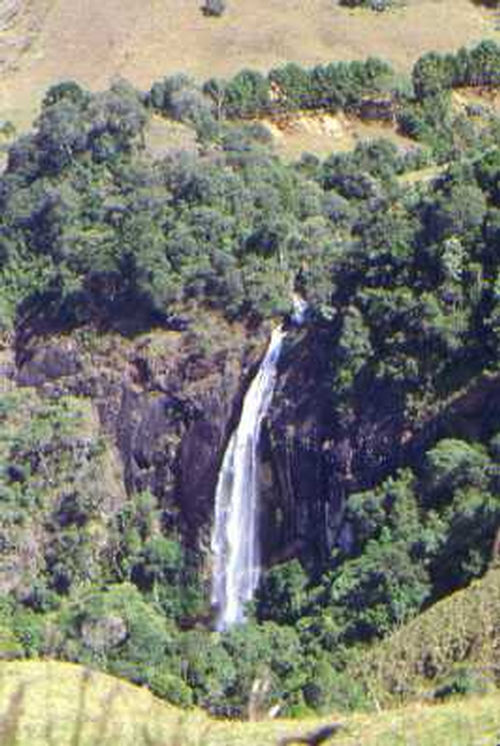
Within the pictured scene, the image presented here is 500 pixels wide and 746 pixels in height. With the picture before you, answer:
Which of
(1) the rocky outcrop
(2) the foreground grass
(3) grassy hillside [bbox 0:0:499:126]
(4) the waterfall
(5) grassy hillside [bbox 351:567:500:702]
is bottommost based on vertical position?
(2) the foreground grass

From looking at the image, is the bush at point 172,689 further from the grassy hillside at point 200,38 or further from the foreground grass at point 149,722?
the grassy hillside at point 200,38

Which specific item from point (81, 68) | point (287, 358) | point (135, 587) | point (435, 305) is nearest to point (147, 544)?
point (135, 587)

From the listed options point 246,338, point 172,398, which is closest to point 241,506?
point 172,398

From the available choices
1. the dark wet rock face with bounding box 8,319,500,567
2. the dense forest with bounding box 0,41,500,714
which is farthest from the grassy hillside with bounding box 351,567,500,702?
the dark wet rock face with bounding box 8,319,500,567

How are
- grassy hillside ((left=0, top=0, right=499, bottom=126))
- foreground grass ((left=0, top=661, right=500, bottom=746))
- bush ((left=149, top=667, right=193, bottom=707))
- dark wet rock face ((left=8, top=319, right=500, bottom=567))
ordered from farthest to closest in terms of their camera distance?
1. grassy hillside ((left=0, top=0, right=499, bottom=126))
2. dark wet rock face ((left=8, top=319, right=500, bottom=567))
3. bush ((left=149, top=667, right=193, bottom=707))
4. foreground grass ((left=0, top=661, right=500, bottom=746))

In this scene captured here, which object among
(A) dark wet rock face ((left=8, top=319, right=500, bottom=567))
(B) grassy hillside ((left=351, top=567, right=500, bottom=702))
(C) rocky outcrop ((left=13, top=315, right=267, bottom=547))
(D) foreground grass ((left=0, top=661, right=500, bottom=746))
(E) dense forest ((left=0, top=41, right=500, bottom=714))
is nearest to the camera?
(D) foreground grass ((left=0, top=661, right=500, bottom=746))

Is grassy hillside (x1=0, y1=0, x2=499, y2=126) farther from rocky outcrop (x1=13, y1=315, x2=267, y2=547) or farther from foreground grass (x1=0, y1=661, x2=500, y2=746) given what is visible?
foreground grass (x1=0, y1=661, x2=500, y2=746)
